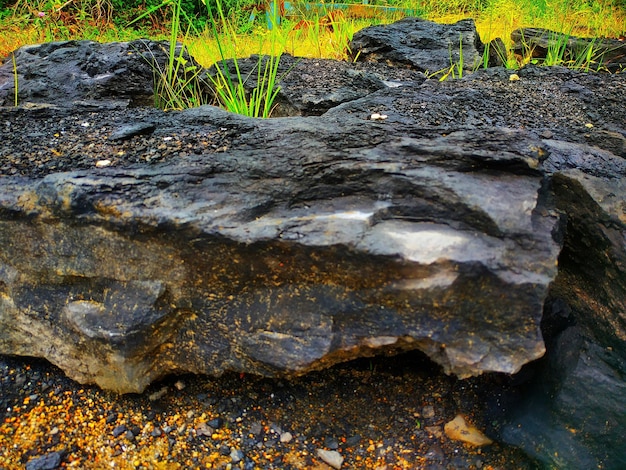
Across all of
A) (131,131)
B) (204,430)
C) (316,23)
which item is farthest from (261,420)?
(316,23)

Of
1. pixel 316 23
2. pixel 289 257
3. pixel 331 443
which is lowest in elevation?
pixel 331 443

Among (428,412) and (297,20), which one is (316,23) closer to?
(297,20)

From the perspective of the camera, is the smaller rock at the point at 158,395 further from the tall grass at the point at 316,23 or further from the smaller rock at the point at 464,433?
the tall grass at the point at 316,23

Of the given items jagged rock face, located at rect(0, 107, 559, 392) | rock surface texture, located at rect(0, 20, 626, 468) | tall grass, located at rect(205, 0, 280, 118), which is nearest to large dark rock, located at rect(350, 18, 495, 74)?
tall grass, located at rect(205, 0, 280, 118)

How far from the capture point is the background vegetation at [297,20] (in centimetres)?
309

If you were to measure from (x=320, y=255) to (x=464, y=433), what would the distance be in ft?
2.04

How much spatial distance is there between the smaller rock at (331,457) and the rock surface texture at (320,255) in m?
0.23

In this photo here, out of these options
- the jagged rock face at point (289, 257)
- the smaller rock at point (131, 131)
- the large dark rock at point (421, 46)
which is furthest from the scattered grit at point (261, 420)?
the large dark rock at point (421, 46)

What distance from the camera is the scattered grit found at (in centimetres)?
129

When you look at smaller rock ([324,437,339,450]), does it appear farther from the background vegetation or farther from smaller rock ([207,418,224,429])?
the background vegetation

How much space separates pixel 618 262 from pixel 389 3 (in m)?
3.92

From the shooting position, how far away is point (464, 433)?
1.34 metres

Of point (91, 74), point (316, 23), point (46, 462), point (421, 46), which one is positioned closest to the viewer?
point (46, 462)

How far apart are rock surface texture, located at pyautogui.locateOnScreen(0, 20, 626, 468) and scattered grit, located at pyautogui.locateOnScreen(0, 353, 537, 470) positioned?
9cm
